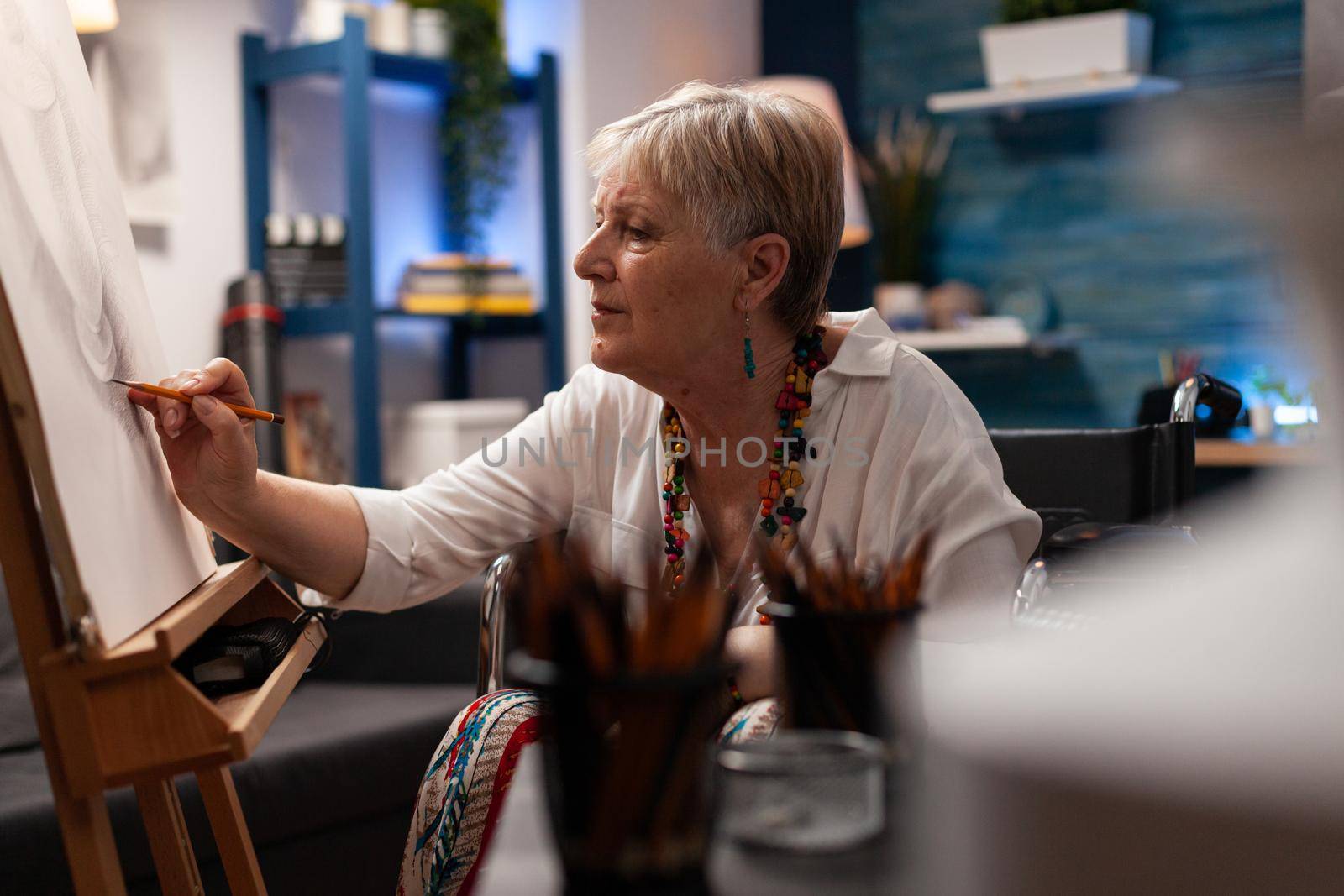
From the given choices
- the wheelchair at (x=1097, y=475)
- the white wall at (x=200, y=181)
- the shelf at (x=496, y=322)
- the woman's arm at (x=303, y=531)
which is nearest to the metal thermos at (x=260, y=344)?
the white wall at (x=200, y=181)

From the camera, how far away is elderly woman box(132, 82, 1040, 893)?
4.44ft

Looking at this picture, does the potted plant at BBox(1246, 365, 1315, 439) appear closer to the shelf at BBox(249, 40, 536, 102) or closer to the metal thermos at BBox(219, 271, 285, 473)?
the shelf at BBox(249, 40, 536, 102)

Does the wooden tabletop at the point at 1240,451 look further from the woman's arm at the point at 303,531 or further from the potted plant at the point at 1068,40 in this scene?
the woman's arm at the point at 303,531

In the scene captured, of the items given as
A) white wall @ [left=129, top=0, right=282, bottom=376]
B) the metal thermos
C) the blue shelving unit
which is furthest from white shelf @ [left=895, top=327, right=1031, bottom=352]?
white wall @ [left=129, top=0, right=282, bottom=376]

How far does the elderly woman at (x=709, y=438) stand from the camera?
1353 mm

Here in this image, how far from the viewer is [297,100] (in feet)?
11.8

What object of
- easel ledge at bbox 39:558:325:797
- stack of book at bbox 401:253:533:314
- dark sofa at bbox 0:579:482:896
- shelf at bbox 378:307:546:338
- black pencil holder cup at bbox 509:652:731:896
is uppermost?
stack of book at bbox 401:253:533:314

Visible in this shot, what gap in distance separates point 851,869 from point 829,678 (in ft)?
0.52

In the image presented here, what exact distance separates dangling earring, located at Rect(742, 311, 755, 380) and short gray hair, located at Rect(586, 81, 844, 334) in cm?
5

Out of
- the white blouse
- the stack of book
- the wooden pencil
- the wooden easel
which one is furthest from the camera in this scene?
the stack of book

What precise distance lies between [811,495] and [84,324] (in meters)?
0.79

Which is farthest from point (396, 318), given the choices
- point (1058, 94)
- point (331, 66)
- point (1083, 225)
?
point (1083, 225)

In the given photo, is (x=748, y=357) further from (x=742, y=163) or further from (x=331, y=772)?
(x=331, y=772)

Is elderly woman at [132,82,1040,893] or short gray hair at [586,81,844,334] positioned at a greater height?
short gray hair at [586,81,844,334]
